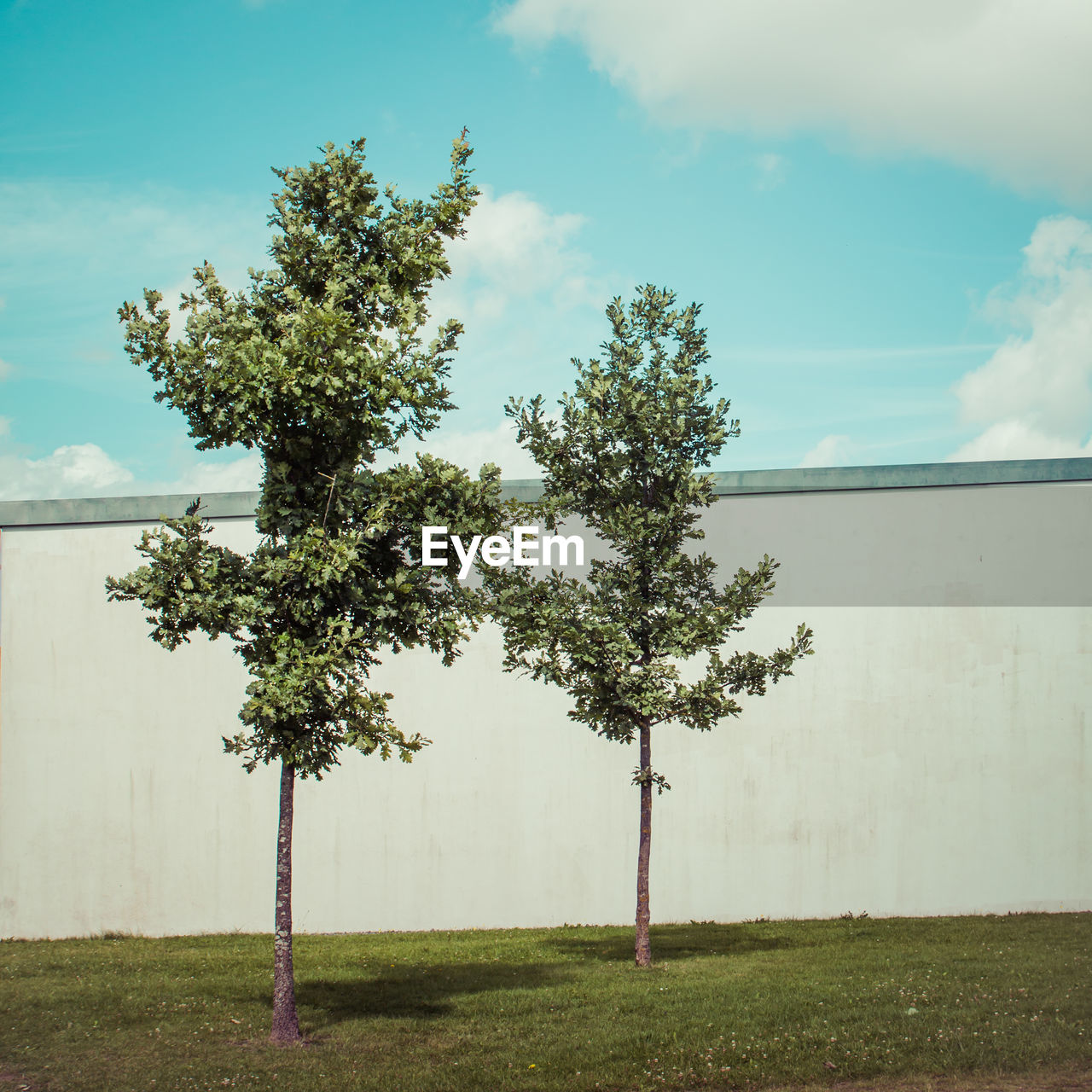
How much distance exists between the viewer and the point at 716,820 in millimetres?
16781

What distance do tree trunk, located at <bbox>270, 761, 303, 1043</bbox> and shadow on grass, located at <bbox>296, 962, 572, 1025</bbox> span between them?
874 millimetres

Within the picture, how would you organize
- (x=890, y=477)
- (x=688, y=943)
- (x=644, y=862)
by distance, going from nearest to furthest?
1. (x=644, y=862)
2. (x=688, y=943)
3. (x=890, y=477)

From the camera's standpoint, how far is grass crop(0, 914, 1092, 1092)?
335 inches

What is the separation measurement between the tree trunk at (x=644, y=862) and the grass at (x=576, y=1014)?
1.40ft

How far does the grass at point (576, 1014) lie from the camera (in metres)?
8.52

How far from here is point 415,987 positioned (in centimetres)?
1195

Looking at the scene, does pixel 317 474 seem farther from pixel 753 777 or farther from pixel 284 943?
pixel 753 777

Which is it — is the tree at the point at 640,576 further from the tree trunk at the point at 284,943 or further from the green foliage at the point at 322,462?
the tree trunk at the point at 284,943

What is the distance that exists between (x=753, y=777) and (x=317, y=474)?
389 inches

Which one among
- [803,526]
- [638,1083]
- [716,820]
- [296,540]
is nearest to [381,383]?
[296,540]

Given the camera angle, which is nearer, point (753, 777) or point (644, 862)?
point (644, 862)

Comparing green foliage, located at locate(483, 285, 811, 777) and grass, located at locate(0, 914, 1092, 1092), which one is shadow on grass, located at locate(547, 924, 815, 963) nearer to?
grass, located at locate(0, 914, 1092, 1092)

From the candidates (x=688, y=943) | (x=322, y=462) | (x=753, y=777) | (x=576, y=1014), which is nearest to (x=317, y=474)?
(x=322, y=462)

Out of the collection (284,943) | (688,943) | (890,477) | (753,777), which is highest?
(890,477)
